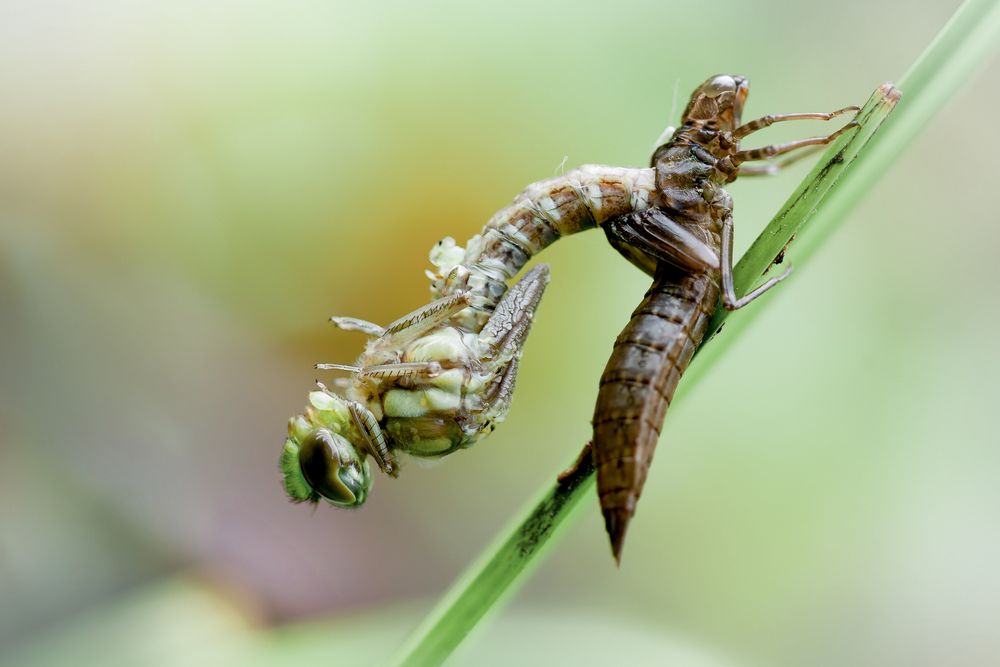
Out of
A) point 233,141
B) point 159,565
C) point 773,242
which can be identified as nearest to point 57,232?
point 233,141

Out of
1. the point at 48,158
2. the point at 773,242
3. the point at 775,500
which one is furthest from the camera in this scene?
the point at 48,158

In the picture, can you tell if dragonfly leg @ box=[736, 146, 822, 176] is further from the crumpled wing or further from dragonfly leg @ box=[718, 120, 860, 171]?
the crumpled wing

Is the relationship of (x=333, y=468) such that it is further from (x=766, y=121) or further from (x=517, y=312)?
(x=766, y=121)

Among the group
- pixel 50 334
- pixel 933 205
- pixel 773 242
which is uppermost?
pixel 933 205

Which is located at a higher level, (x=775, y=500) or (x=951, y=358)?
(x=951, y=358)

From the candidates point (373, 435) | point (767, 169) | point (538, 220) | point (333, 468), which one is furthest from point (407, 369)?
point (767, 169)

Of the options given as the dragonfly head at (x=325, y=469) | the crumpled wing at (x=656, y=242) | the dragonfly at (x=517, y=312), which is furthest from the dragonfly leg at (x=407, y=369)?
the crumpled wing at (x=656, y=242)

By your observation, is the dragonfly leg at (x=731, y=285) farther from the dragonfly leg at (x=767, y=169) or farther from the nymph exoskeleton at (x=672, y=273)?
the dragonfly leg at (x=767, y=169)

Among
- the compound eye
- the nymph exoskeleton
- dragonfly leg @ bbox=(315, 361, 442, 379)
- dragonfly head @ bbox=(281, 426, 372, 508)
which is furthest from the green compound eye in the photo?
the compound eye

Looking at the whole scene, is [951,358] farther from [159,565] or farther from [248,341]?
[159,565]
